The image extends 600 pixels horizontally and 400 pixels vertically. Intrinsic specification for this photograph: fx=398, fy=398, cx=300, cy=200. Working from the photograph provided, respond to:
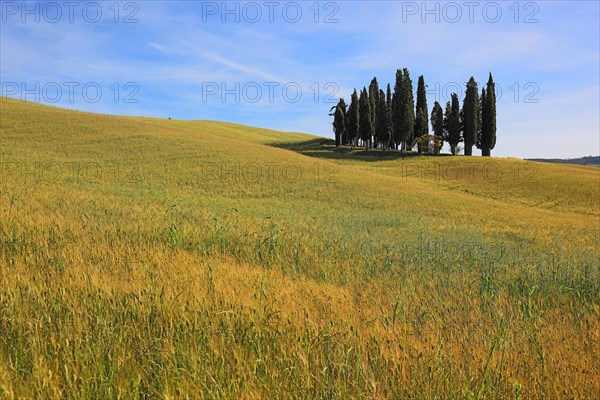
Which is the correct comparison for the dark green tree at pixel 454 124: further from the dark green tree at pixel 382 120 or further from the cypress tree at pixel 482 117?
the dark green tree at pixel 382 120

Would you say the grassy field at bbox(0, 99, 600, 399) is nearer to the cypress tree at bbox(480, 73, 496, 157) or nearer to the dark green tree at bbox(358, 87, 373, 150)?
the cypress tree at bbox(480, 73, 496, 157)

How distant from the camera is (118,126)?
1967 inches

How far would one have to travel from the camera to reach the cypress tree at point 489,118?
66.4m

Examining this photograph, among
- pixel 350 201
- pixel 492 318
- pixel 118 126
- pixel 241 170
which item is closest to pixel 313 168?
pixel 241 170

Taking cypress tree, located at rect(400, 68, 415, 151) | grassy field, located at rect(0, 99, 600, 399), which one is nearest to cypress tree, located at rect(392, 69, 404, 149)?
cypress tree, located at rect(400, 68, 415, 151)

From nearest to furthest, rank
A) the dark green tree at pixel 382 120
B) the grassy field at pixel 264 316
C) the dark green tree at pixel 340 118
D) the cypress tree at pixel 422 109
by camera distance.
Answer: the grassy field at pixel 264 316 → the cypress tree at pixel 422 109 → the dark green tree at pixel 382 120 → the dark green tree at pixel 340 118

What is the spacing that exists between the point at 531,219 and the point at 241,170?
72.7 ft

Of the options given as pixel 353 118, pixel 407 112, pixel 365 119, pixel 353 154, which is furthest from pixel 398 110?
pixel 353 118

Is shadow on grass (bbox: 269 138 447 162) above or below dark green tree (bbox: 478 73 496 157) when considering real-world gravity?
below

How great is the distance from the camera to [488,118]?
220 feet

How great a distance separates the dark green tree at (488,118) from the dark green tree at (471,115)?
1.13m

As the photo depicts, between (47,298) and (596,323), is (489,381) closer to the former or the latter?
(596,323)

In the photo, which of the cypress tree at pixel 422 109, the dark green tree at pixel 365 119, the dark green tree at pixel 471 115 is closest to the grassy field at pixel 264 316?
the dark green tree at pixel 471 115

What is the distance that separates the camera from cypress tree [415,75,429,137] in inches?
2817
